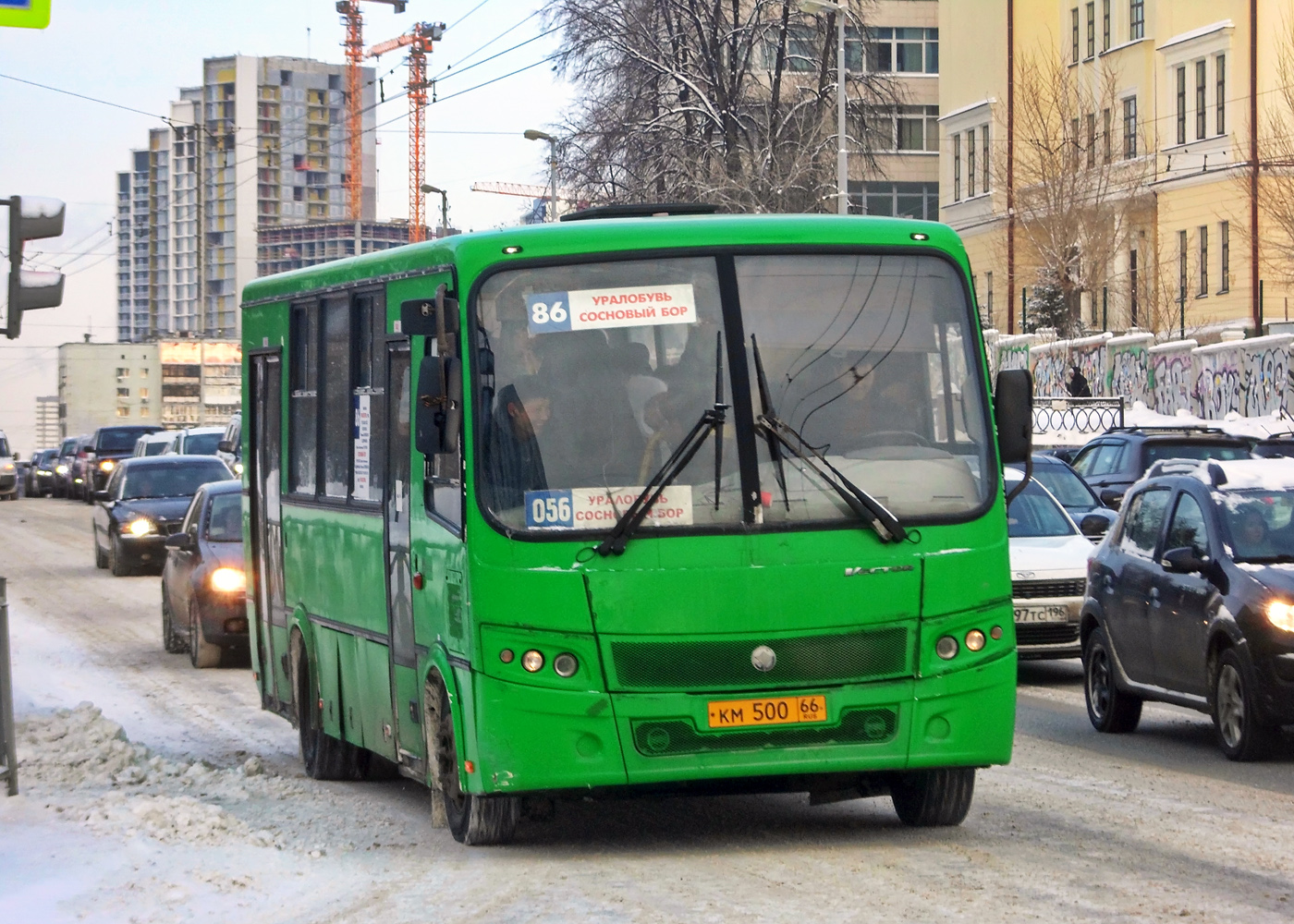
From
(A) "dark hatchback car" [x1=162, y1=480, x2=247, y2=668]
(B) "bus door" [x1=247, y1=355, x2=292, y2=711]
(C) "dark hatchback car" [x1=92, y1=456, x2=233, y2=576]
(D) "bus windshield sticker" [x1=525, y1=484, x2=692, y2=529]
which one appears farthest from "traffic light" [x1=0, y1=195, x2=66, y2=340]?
(C) "dark hatchback car" [x1=92, y1=456, x2=233, y2=576]

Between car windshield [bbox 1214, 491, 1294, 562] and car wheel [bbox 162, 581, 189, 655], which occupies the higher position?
car windshield [bbox 1214, 491, 1294, 562]

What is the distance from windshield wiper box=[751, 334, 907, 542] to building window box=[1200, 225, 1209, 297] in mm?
50611

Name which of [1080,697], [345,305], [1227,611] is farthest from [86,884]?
[1080,697]

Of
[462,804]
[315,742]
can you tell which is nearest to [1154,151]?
[315,742]

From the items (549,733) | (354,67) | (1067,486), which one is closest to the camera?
(549,733)

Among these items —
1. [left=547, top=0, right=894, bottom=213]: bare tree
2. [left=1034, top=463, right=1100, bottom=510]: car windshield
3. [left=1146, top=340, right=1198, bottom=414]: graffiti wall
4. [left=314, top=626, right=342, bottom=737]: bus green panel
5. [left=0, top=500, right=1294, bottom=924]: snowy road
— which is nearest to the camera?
[left=0, top=500, right=1294, bottom=924]: snowy road

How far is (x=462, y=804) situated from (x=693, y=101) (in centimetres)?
4239

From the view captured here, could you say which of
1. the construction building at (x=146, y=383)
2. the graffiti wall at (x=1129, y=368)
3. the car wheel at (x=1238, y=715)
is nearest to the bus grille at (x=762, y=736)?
the car wheel at (x=1238, y=715)

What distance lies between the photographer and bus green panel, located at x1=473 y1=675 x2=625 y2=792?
27.5ft

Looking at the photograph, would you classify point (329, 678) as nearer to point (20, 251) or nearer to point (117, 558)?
point (20, 251)

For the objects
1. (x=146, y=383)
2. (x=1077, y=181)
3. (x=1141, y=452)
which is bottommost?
(x=1141, y=452)

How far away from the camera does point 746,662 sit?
8.44 metres

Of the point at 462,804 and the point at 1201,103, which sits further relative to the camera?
the point at 1201,103

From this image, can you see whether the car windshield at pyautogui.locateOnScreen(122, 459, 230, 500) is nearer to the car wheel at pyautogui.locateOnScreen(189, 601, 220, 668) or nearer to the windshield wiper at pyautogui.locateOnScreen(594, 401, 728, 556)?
the car wheel at pyautogui.locateOnScreen(189, 601, 220, 668)
